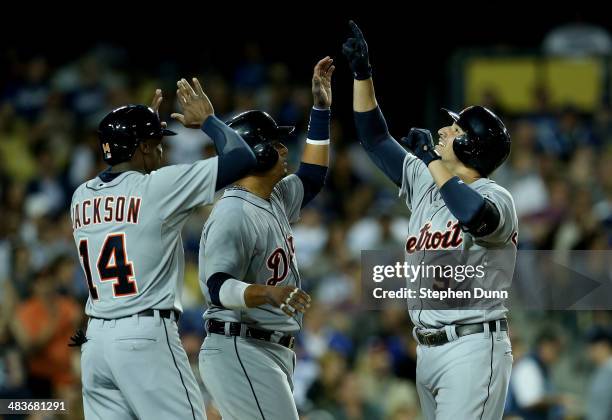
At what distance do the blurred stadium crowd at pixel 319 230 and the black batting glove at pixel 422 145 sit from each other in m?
2.79

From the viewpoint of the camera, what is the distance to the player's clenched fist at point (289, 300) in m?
4.04

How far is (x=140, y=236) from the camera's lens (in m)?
4.26

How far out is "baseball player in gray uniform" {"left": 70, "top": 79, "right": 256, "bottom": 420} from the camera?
4184 mm

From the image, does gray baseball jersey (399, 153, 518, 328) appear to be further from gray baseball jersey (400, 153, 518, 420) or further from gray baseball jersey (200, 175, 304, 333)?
gray baseball jersey (200, 175, 304, 333)

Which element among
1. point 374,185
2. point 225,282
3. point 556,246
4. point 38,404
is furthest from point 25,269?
point 225,282

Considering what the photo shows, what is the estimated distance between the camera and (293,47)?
12711 mm

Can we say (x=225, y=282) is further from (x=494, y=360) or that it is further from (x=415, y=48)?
(x=415, y=48)

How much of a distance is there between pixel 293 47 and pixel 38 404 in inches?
274

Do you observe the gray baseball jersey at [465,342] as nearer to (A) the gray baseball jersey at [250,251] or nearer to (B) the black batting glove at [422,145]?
(B) the black batting glove at [422,145]

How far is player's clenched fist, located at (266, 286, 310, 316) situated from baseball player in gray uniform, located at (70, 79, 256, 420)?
47 centimetres

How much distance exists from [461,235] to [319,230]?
4.96 metres

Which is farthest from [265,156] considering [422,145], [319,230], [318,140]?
[319,230]

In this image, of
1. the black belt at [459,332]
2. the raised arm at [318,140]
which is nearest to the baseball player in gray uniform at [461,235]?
the black belt at [459,332]

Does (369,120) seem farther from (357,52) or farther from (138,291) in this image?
(138,291)
